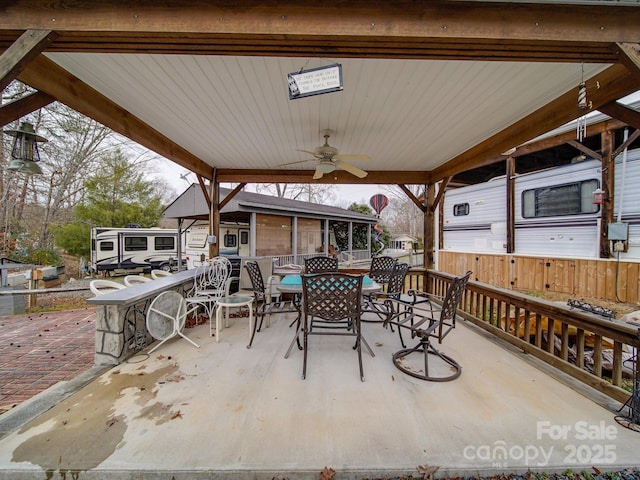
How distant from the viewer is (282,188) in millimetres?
21250

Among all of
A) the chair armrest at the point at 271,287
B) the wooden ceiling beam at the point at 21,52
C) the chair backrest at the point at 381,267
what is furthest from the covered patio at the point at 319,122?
the chair backrest at the point at 381,267

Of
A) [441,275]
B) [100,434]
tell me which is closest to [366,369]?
[100,434]

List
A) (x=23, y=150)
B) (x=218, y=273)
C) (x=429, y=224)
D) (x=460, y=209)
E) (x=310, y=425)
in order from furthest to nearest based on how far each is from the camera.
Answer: (x=460, y=209) < (x=429, y=224) < (x=218, y=273) < (x=23, y=150) < (x=310, y=425)

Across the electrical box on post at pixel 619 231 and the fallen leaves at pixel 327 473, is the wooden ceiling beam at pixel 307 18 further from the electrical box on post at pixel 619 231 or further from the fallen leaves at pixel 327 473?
the electrical box on post at pixel 619 231

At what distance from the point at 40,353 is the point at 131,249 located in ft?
32.0

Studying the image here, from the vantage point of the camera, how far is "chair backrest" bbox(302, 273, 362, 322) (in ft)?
8.23

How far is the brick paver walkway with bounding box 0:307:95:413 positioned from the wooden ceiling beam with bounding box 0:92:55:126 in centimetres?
244

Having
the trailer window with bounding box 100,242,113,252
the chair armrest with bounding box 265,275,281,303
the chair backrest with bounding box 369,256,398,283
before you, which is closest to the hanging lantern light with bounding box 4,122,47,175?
the chair armrest with bounding box 265,275,281,303

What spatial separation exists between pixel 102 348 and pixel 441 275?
5.46 metres

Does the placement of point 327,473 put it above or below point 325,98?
below

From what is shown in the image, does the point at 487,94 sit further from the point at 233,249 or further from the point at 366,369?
the point at 233,249

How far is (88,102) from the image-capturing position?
2541 mm

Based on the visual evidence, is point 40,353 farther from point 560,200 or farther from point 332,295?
point 560,200

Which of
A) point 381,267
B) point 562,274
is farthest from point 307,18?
point 562,274
